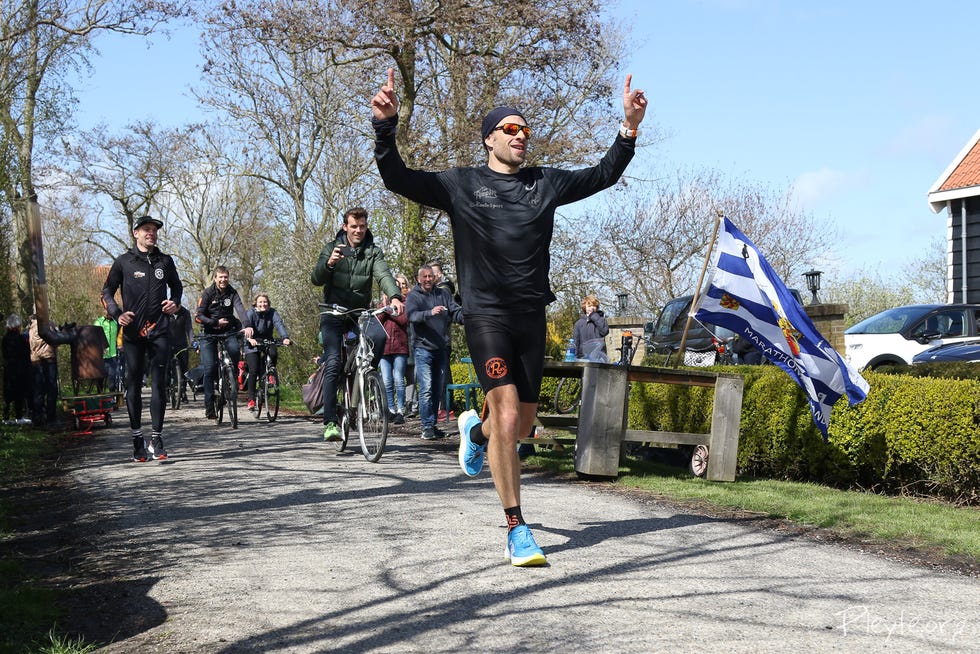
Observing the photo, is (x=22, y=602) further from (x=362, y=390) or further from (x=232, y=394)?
(x=232, y=394)

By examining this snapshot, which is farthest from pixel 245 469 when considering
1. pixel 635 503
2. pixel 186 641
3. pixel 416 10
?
pixel 416 10

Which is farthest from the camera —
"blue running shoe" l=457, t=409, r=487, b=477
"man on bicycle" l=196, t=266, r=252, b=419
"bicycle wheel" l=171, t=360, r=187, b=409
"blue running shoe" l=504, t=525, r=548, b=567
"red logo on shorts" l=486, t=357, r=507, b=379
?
"bicycle wheel" l=171, t=360, r=187, b=409

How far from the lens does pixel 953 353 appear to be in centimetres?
1650

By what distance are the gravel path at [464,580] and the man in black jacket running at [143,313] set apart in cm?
189

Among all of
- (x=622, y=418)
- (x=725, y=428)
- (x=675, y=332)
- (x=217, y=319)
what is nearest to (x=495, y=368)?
(x=622, y=418)

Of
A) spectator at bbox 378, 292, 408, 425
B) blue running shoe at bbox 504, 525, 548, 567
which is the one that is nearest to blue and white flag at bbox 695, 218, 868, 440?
blue running shoe at bbox 504, 525, 548, 567

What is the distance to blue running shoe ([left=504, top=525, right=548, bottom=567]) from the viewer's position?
482 cm

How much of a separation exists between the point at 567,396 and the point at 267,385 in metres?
5.02

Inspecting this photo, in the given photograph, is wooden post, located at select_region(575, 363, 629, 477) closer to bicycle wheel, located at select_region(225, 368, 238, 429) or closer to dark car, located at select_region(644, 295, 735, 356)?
bicycle wheel, located at select_region(225, 368, 238, 429)

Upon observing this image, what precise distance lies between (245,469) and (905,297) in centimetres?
5439

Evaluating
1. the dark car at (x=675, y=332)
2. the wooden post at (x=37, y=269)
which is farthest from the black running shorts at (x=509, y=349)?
the dark car at (x=675, y=332)

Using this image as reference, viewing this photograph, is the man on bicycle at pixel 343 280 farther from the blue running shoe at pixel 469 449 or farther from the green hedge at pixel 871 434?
the blue running shoe at pixel 469 449

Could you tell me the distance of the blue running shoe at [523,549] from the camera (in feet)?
15.8

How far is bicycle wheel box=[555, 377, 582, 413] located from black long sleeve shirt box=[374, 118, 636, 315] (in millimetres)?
11682
